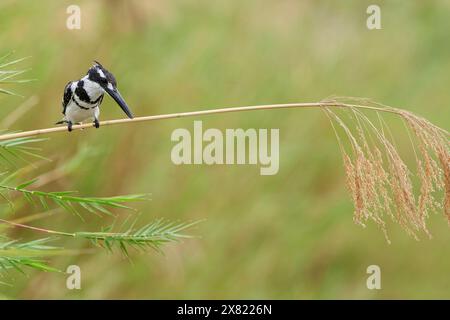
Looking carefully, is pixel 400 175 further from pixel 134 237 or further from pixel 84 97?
pixel 84 97

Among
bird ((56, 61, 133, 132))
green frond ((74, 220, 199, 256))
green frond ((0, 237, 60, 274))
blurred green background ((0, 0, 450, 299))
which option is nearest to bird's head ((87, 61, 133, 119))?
bird ((56, 61, 133, 132))

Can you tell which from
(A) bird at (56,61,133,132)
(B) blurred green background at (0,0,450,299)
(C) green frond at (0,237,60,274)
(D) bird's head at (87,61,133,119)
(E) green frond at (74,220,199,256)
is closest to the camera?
(C) green frond at (0,237,60,274)

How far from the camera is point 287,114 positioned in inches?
137

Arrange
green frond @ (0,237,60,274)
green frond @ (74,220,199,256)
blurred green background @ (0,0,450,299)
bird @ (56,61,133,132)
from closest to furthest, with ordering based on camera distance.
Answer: green frond @ (0,237,60,274) → green frond @ (74,220,199,256) → bird @ (56,61,133,132) → blurred green background @ (0,0,450,299)

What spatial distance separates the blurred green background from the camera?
280 centimetres

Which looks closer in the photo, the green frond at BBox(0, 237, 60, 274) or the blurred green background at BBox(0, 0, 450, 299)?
the green frond at BBox(0, 237, 60, 274)

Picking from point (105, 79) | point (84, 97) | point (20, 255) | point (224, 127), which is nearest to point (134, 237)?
point (20, 255)

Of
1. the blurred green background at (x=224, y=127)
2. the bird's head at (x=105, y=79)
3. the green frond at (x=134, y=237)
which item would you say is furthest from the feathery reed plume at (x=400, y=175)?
the blurred green background at (x=224, y=127)

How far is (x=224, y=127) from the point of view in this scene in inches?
127

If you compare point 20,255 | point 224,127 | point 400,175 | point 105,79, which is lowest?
point 20,255

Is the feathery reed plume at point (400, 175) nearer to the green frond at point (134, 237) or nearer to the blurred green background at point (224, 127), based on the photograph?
the green frond at point (134, 237)

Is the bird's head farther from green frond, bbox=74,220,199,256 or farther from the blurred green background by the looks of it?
the blurred green background

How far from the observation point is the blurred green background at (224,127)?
2.80 metres

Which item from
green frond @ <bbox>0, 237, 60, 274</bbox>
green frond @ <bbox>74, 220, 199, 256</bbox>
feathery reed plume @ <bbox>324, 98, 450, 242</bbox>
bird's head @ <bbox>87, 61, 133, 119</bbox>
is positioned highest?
bird's head @ <bbox>87, 61, 133, 119</bbox>
